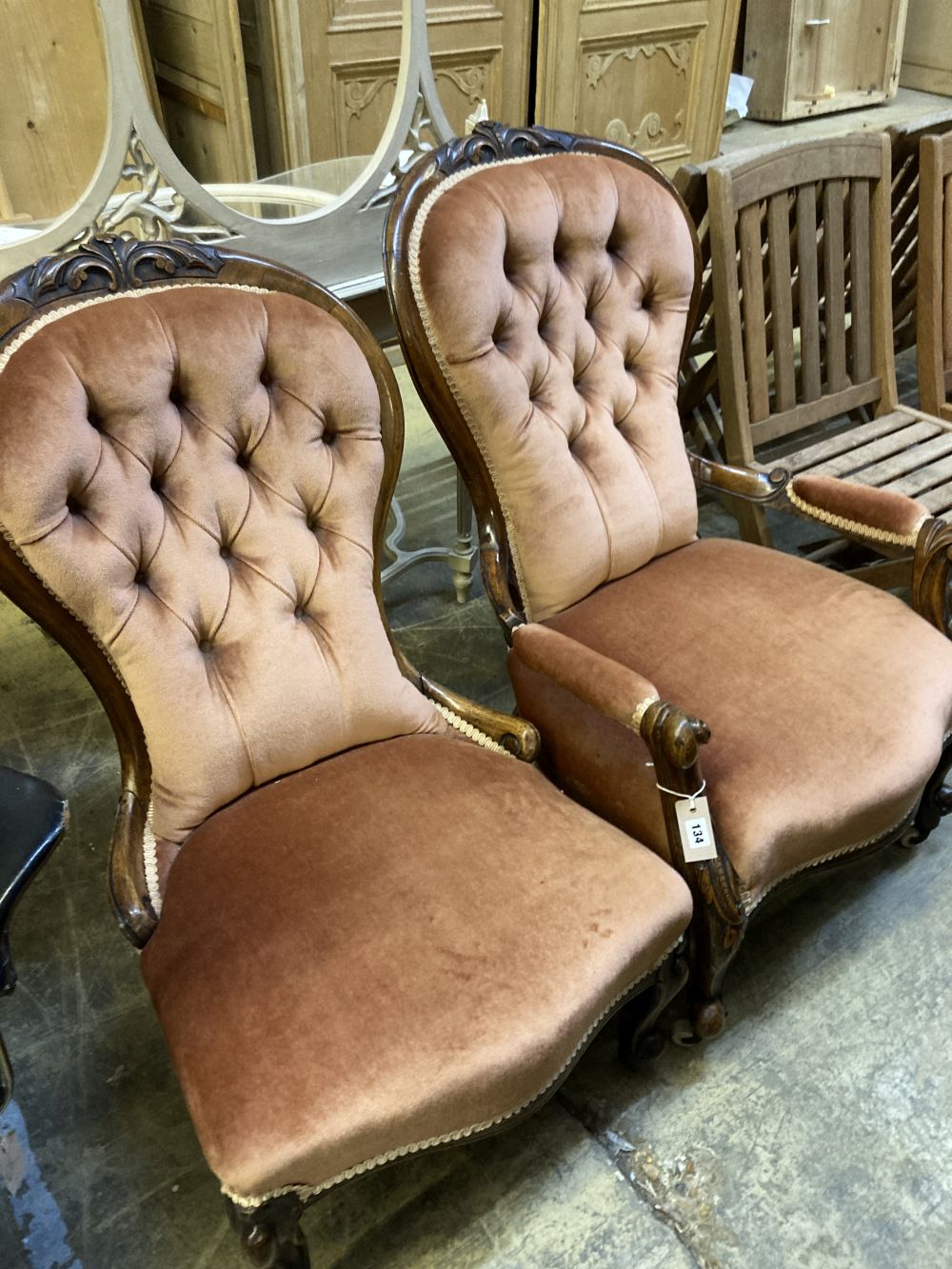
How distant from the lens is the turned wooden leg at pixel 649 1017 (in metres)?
1.24

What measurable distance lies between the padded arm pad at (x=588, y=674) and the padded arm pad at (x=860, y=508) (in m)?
0.60

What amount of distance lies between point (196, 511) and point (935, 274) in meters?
1.75

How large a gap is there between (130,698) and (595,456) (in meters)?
0.78

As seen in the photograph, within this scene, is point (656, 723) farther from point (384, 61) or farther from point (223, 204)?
point (384, 61)

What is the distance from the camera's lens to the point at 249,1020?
0.99m

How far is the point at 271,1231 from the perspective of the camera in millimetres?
959

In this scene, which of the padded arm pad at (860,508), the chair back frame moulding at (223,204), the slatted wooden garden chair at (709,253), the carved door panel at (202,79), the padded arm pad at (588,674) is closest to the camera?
the padded arm pad at (588,674)

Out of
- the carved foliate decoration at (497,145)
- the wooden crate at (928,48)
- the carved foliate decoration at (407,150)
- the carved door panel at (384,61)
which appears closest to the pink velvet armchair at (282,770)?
the carved foliate decoration at (497,145)

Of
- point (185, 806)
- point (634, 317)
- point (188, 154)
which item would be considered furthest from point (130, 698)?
point (188, 154)

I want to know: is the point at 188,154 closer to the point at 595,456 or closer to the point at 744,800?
the point at 595,456

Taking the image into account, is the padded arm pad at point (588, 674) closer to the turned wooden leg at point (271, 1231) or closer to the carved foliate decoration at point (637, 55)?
the turned wooden leg at point (271, 1231)

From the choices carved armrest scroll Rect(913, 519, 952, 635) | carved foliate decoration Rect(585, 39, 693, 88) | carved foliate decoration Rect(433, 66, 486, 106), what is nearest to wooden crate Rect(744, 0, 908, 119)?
carved foliate decoration Rect(585, 39, 693, 88)

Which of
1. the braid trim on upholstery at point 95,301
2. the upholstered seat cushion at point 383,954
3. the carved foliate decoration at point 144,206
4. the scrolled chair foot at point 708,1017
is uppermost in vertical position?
the carved foliate decoration at point 144,206

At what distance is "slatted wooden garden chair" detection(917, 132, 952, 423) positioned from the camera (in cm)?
212
